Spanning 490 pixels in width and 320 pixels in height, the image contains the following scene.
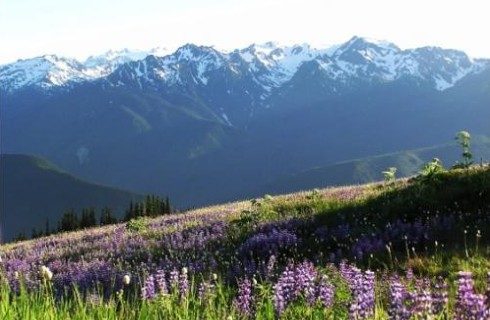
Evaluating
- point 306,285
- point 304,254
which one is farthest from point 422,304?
point 304,254

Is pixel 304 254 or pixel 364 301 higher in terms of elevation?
pixel 304 254

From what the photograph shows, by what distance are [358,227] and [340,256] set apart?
2124mm

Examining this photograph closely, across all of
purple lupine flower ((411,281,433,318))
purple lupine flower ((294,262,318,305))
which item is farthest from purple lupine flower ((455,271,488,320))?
purple lupine flower ((294,262,318,305))

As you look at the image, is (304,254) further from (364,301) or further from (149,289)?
(364,301)

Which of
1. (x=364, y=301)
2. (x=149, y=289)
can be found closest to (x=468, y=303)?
(x=364, y=301)

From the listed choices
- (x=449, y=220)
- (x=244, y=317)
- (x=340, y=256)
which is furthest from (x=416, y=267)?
(x=244, y=317)

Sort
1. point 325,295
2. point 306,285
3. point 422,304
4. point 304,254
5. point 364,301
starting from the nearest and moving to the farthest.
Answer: point 422,304
point 364,301
point 325,295
point 306,285
point 304,254

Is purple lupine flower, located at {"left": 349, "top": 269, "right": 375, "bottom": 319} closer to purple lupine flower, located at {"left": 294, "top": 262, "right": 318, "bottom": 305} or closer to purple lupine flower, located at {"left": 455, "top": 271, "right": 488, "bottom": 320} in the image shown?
purple lupine flower, located at {"left": 294, "top": 262, "right": 318, "bottom": 305}

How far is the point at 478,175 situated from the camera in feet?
50.8


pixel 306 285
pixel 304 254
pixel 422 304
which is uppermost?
pixel 304 254

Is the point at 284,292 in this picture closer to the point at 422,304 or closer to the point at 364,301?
the point at 364,301

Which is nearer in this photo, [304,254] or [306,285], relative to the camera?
[306,285]

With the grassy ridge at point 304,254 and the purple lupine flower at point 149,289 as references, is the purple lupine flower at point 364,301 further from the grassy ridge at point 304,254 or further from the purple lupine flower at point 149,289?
the purple lupine flower at point 149,289

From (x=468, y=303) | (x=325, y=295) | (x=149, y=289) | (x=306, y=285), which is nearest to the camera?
(x=468, y=303)
